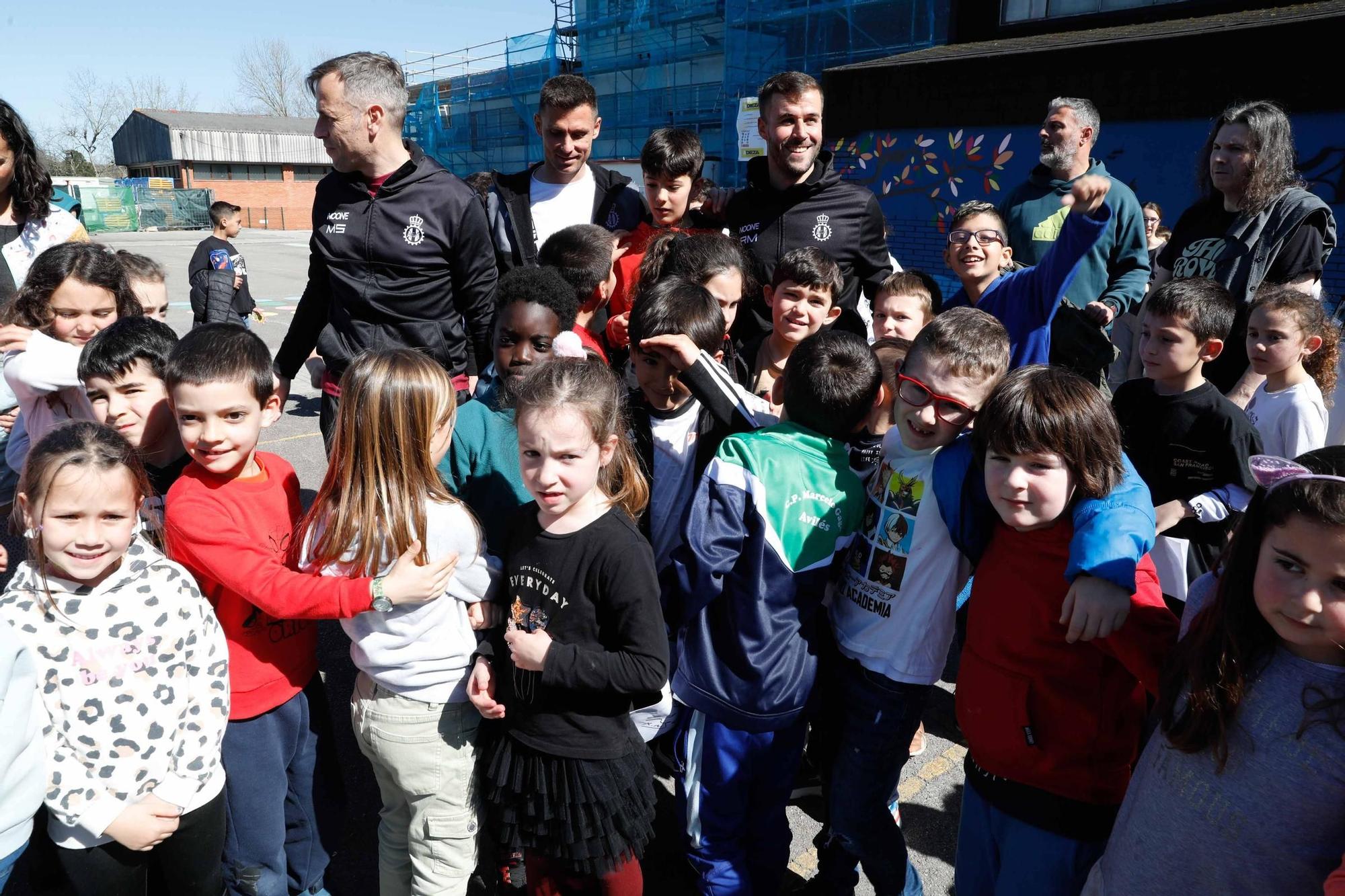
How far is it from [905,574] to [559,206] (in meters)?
2.58

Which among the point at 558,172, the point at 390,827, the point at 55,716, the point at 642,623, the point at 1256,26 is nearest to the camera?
the point at 55,716

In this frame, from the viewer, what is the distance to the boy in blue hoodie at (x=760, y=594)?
2.10 metres

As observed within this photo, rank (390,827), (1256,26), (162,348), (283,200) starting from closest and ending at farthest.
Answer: (390,827), (162,348), (1256,26), (283,200)

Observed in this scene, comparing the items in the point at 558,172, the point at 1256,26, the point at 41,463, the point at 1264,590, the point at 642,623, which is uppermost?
the point at 1256,26

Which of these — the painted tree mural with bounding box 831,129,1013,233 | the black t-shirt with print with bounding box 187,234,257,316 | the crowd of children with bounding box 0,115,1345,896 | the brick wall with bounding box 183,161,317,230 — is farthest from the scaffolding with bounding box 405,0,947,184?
the brick wall with bounding box 183,161,317,230

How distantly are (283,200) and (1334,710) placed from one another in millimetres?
55573

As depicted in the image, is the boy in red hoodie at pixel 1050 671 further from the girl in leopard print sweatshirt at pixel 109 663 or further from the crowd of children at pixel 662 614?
the girl in leopard print sweatshirt at pixel 109 663

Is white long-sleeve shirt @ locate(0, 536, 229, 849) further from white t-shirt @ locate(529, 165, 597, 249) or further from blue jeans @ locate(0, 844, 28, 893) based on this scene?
white t-shirt @ locate(529, 165, 597, 249)

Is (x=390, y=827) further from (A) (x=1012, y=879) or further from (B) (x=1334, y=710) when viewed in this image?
(B) (x=1334, y=710)

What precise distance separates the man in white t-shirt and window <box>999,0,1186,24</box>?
982 cm

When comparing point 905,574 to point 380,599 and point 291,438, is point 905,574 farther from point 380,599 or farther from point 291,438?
point 291,438

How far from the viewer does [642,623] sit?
1864 millimetres

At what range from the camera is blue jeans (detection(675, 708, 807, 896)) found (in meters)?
2.19

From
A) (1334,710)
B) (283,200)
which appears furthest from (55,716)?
(283,200)
